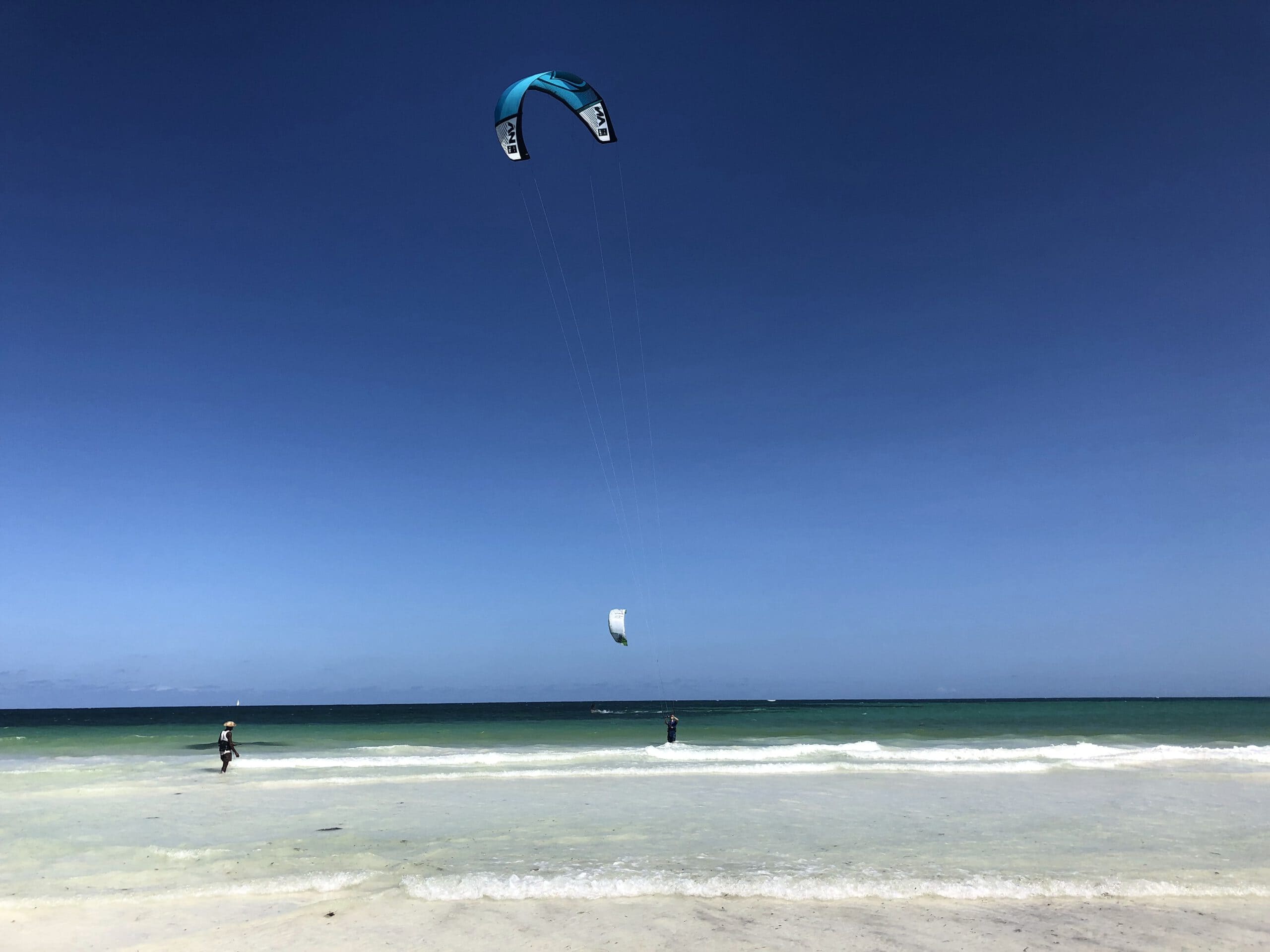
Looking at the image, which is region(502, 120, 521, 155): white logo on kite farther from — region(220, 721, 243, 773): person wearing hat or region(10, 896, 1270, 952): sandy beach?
region(220, 721, 243, 773): person wearing hat

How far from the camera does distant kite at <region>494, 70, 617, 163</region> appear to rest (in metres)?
12.0

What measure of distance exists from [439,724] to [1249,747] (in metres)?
41.0

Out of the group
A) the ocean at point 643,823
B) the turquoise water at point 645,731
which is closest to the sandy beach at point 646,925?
the ocean at point 643,823

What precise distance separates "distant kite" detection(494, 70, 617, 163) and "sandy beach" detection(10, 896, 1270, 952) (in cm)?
1083

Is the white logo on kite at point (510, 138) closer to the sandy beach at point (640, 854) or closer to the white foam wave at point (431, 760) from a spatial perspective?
the sandy beach at point (640, 854)

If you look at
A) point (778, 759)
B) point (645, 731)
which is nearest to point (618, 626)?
point (778, 759)

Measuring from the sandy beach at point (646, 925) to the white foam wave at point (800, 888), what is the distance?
20 centimetres

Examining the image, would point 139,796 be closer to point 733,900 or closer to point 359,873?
point 359,873

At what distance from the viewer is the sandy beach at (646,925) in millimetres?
6164

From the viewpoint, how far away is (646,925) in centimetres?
661

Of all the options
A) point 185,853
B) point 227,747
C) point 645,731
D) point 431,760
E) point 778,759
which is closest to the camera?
point 185,853

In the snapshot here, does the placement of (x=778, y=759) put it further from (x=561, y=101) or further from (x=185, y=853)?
(x=561, y=101)

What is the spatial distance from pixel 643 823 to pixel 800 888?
13.8 feet

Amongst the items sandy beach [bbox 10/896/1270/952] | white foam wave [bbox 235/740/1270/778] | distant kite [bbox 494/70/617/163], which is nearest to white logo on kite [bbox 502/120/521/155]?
distant kite [bbox 494/70/617/163]
